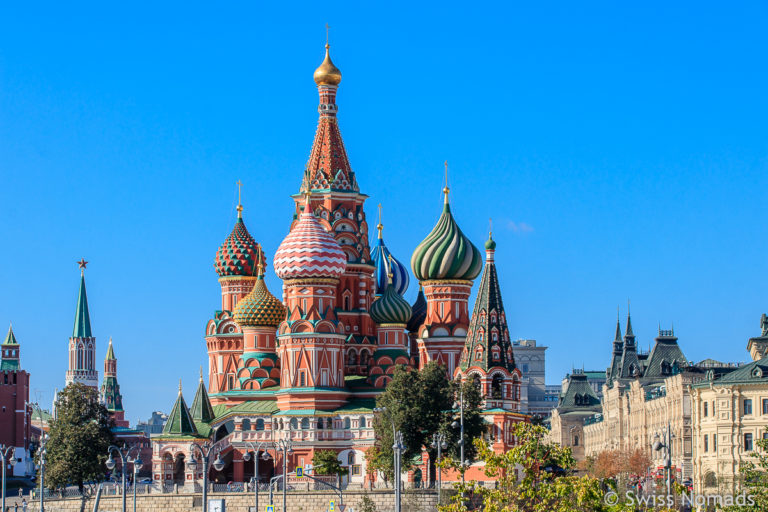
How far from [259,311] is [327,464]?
37.8 feet

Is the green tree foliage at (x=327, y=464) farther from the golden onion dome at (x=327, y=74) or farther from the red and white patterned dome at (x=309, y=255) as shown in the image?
the golden onion dome at (x=327, y=74)

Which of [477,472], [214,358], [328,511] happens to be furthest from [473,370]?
[214,358]

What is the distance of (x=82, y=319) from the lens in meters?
183

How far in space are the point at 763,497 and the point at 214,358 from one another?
5249 centimetres

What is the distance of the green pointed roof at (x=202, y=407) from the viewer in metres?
91.8

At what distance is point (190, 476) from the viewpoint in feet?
283

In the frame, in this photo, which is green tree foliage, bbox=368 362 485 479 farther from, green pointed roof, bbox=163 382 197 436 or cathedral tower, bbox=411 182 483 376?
green pointed roof, bbox=163 382 197 436

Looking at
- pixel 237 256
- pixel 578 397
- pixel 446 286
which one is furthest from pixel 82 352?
pixel 446 286

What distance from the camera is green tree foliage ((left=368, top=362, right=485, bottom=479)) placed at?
7806 cm

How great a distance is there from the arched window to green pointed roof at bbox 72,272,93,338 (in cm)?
10037

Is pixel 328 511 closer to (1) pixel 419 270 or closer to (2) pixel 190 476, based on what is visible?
(2) pixel 190 476

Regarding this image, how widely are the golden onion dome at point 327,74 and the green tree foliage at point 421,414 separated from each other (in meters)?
23.6

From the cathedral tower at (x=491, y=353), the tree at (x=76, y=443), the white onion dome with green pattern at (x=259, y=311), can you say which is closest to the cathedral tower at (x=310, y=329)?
the white onion dome with green pattern at (x=259, y=311)

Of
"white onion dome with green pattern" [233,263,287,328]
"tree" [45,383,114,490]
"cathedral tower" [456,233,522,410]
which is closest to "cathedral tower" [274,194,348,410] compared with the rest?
"white onion dome with green pattern" [233,263,287,328]
